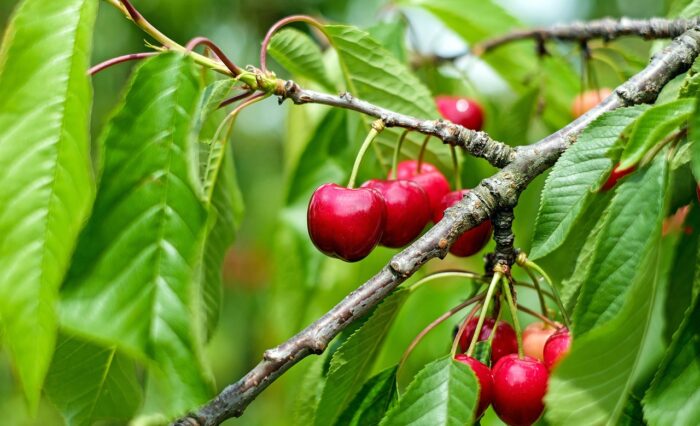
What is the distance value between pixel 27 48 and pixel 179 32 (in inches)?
142

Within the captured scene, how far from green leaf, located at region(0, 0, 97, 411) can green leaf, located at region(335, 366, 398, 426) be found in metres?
0.43

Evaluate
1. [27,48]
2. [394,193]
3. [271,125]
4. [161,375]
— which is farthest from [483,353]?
[271,125]

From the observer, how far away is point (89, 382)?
3.68 ft

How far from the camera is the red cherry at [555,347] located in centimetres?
103

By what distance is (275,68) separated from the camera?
4.59 meters

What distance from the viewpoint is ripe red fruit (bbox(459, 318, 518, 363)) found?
3.76 feet

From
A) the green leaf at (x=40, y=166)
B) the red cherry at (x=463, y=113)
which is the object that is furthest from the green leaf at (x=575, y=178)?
the red cherry at (x=463, y=113)

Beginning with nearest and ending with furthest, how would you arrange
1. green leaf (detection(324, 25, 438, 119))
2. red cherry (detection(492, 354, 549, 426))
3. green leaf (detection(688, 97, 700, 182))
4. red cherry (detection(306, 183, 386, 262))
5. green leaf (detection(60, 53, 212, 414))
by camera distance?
green leaf (detection(688, 97, 700, 182)) → green leaf (detection(60, 53, 212, 414)) → red cherry (detection(492, 354, 549, 426)) → red cherry (detection(306, 183, 386, 262)) → green leaf (detection(324, 25, 438, 119))

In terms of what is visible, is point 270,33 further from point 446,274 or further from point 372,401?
point 372,401

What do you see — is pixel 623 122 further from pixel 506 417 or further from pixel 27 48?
pixel 27 48

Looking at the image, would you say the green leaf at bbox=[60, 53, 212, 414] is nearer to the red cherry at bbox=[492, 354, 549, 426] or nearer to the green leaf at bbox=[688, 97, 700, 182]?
the red cherry at bbox=[492, 354, 549, 426]

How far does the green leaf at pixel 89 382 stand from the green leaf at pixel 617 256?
61 centimetres

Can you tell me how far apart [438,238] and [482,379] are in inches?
7.2

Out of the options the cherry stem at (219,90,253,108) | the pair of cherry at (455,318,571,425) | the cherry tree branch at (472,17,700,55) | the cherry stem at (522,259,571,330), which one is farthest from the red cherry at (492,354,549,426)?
the cherry tree branch at (472,17,700,55)
